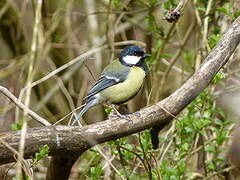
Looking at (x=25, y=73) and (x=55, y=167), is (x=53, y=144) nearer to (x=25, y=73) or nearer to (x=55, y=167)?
(x=55, y=167)

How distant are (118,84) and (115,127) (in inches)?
29.9

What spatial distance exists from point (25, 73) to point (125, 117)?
2.34 meters

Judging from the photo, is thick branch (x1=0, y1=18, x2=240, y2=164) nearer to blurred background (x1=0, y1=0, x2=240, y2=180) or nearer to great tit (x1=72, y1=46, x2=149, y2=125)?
blurred background (x1=0, y1=0, x2=240, y2=180)

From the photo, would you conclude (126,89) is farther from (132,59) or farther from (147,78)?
(147,78)

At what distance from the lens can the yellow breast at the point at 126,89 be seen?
292cm

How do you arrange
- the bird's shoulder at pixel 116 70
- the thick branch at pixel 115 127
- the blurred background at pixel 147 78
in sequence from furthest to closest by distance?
the bird's shoulder at pixel 116 70 < the blurred background at pixel 147 78 < the thick branch at pixel 115 127

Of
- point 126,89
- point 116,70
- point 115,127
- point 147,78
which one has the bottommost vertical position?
point 115,127

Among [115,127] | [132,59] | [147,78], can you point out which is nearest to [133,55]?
[132,59]

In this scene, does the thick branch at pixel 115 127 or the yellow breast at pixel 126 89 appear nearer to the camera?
the thick branch at pixel 115 127

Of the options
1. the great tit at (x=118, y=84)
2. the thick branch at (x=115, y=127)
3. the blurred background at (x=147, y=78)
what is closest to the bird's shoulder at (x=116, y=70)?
the great tit at (x=118, y=84)

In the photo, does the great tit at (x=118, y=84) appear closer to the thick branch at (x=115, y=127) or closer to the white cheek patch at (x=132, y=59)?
the white cheek patch at (x=132, y=59)

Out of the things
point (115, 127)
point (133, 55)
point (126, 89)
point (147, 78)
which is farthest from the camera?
point (147, 78)

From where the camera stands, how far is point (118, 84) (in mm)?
2953

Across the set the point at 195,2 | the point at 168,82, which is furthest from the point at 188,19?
the point at 195,2
